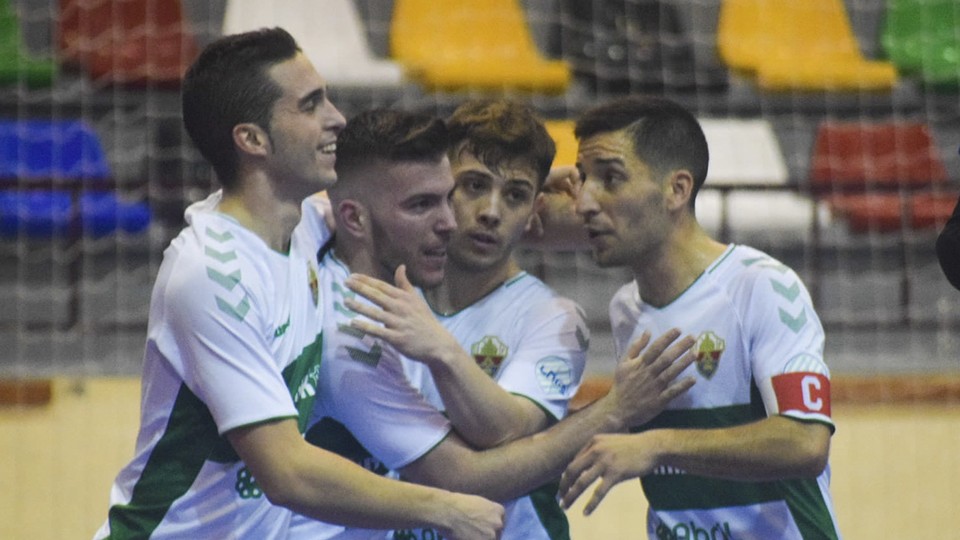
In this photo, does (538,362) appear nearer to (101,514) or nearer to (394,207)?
(394,207)

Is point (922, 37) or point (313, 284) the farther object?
point (922, 37)

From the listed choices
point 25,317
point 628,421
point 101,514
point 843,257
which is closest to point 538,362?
Answer: point 628,421

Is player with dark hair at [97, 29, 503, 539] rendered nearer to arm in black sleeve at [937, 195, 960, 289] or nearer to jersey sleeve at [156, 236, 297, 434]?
jersey sleeve at [156, 236, 297, 434]

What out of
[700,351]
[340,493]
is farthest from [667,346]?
[340,493]

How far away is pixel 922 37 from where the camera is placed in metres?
9.09

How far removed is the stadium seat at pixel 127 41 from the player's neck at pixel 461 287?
4.92 metres

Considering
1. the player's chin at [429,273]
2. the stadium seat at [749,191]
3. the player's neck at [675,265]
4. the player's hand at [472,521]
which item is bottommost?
the stadium seat at [749,191]

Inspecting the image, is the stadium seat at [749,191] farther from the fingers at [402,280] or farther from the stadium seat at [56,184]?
the fingers at [402,280]

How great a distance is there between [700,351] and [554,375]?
356 mm

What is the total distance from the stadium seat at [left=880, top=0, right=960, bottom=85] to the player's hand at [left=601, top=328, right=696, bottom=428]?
6.20 m

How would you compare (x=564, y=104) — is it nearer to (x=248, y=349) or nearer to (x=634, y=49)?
(x=634, y=49)

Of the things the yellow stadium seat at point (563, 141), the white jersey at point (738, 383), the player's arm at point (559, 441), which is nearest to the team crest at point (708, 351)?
the white jersey at point (738, 383)

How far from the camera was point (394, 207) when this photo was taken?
10.7 ft

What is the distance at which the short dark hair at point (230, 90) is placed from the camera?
9.84 feet
